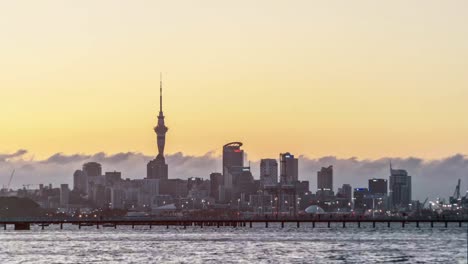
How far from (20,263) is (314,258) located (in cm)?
4071

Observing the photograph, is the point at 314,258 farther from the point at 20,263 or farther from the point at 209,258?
the point at 20,263

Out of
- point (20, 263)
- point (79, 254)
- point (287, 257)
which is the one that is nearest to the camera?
point (20, 263)

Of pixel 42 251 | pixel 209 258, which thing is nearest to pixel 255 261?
pixel 209 258

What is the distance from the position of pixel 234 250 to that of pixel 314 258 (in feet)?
94.1

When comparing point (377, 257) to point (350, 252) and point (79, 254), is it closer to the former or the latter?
point (350, 252)

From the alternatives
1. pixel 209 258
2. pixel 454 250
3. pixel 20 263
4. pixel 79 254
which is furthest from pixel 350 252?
pixel 20 263

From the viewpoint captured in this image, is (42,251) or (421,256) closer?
(421,256)

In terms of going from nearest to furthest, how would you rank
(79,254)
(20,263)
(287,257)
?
(20,263), (287,257), (79,254)

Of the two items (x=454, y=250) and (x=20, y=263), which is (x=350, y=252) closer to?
(x=454, y=250)

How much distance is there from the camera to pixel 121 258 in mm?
175625

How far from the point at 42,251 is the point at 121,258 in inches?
1080

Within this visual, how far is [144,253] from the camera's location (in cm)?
18925

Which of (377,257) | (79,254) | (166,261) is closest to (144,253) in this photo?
(79,254)

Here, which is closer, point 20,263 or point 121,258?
point 20,263
